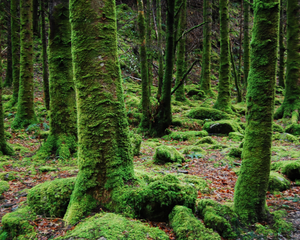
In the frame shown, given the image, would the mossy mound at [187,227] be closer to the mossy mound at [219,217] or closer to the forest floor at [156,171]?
the forest floor at [156,171]

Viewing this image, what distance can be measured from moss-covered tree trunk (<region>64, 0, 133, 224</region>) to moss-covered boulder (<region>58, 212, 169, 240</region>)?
49 cm

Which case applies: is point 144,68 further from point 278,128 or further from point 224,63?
point 278,128

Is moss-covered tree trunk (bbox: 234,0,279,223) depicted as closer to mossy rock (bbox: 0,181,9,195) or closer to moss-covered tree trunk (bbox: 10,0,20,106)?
mossy rock (bbox: 0,181,9,195)

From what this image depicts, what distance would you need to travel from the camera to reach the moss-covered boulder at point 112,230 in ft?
7.68

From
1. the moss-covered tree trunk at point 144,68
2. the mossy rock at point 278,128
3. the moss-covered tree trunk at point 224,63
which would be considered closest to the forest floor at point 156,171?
the moss-covered tree trunk at point 144,68

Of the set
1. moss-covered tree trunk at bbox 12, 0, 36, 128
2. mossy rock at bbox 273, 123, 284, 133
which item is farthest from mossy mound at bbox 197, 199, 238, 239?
moss-covered tree trunk at bbox 12, 0, 36, 128

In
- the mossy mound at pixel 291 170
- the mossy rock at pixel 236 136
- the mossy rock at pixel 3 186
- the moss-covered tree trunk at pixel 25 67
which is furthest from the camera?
the moss-covered tree trunk at pixel 25 67

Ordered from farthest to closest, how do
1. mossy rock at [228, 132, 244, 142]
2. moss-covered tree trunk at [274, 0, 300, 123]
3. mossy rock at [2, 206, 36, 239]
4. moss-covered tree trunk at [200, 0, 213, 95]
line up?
moss-covered tree trunk at [200, 0, 213, 95]
moss-covered tree trunk at [274, 0, 300, 123]
mossy rock at [228, 132, 244, 142]
mossy rock at [2, 206, 36, 239]

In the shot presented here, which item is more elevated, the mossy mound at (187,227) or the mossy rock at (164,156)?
the mossy rock at (164,156)

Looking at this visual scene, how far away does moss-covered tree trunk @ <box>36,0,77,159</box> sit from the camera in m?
6.55

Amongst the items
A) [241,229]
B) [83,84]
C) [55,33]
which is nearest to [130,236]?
[241,229]

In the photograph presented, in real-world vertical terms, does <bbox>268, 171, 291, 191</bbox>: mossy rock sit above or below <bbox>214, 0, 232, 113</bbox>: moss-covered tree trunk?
below

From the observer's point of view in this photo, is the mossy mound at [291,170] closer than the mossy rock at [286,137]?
Yes

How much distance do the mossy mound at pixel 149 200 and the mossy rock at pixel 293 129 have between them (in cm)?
831
